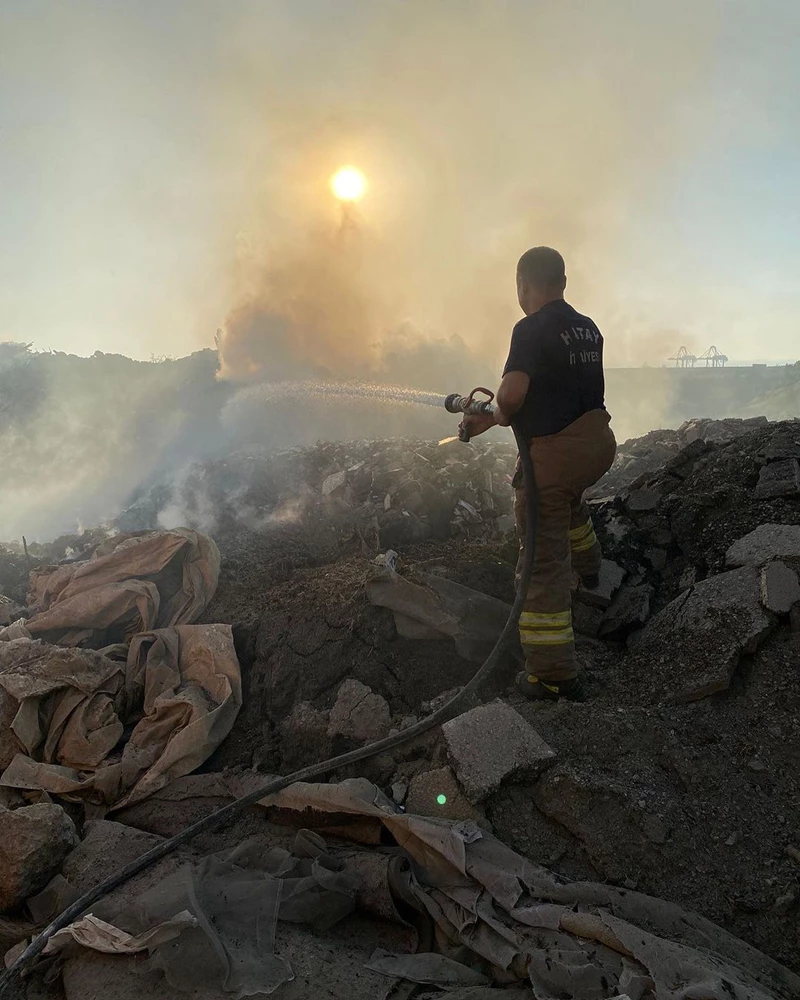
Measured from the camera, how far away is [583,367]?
3.18m

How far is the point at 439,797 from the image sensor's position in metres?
2.53

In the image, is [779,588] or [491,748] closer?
[491,748]

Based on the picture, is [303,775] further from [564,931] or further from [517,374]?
[517,374]

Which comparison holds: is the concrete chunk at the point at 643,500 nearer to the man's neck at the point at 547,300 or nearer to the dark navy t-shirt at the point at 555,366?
the dark navy t-shirt at the point at 555,366

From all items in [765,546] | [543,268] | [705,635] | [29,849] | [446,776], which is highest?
[543,268]

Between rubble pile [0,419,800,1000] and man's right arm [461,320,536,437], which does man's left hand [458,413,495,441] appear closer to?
man's right arm [461,320,536,437]

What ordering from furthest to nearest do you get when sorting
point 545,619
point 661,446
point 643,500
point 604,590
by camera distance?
point 661,446
point 643,500
point 604,590
point 545,619

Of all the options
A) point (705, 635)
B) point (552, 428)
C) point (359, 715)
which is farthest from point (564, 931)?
point (552, 428)

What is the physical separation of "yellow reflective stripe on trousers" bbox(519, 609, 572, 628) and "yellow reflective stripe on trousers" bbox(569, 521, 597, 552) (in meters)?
0.71

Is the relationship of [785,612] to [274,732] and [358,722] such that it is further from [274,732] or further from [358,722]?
[274,732]

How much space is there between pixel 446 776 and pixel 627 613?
5.58 ft

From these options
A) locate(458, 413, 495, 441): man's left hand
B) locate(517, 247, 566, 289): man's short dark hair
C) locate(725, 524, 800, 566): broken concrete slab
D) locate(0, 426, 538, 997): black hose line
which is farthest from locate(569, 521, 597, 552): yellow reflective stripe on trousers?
locate(517, 247, 566, 289): man's short dark hair

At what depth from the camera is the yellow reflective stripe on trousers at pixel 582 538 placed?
Answer: 3.73 meters

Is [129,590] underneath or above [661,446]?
underneath
